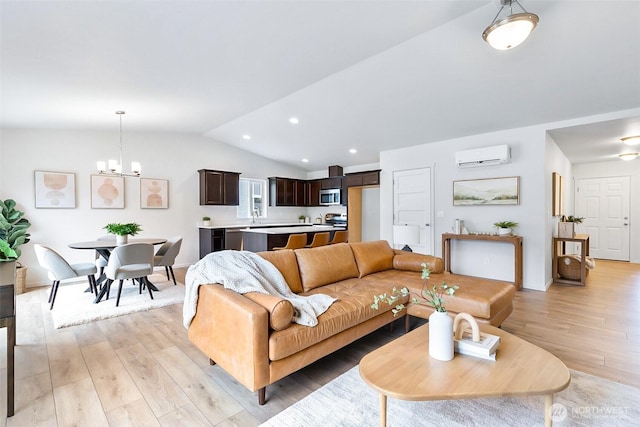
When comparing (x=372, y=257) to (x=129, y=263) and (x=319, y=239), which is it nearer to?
(x=319, y=239)

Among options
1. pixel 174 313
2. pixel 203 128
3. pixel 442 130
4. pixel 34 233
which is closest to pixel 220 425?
pixel 174 313

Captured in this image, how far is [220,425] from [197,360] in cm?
86

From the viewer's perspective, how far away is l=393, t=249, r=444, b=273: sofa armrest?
11.4 feet

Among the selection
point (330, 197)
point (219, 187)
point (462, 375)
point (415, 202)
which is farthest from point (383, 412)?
point (330, 197)

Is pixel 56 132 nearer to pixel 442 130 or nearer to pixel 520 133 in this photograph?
pixel 442 130

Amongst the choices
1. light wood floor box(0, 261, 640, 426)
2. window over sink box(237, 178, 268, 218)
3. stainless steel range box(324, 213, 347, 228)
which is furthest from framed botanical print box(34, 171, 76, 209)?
stainless steel range box(324, 213, 347, 228)

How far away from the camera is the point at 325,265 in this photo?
10.2ft

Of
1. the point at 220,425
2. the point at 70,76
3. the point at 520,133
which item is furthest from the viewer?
the point at 520,133

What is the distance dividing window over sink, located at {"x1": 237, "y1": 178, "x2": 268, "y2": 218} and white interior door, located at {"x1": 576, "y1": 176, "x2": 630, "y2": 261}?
8181 millimetres

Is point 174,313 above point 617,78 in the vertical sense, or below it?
below

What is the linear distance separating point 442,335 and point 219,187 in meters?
6.29

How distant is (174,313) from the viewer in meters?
3.55

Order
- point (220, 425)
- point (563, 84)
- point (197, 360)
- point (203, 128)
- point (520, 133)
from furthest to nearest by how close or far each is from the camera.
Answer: point (203, 128) → point (520, 133) → point (563, 84) → point (197, 360) → point (220, 425)

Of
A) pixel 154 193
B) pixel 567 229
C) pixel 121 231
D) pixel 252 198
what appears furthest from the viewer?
pixel 252 198
